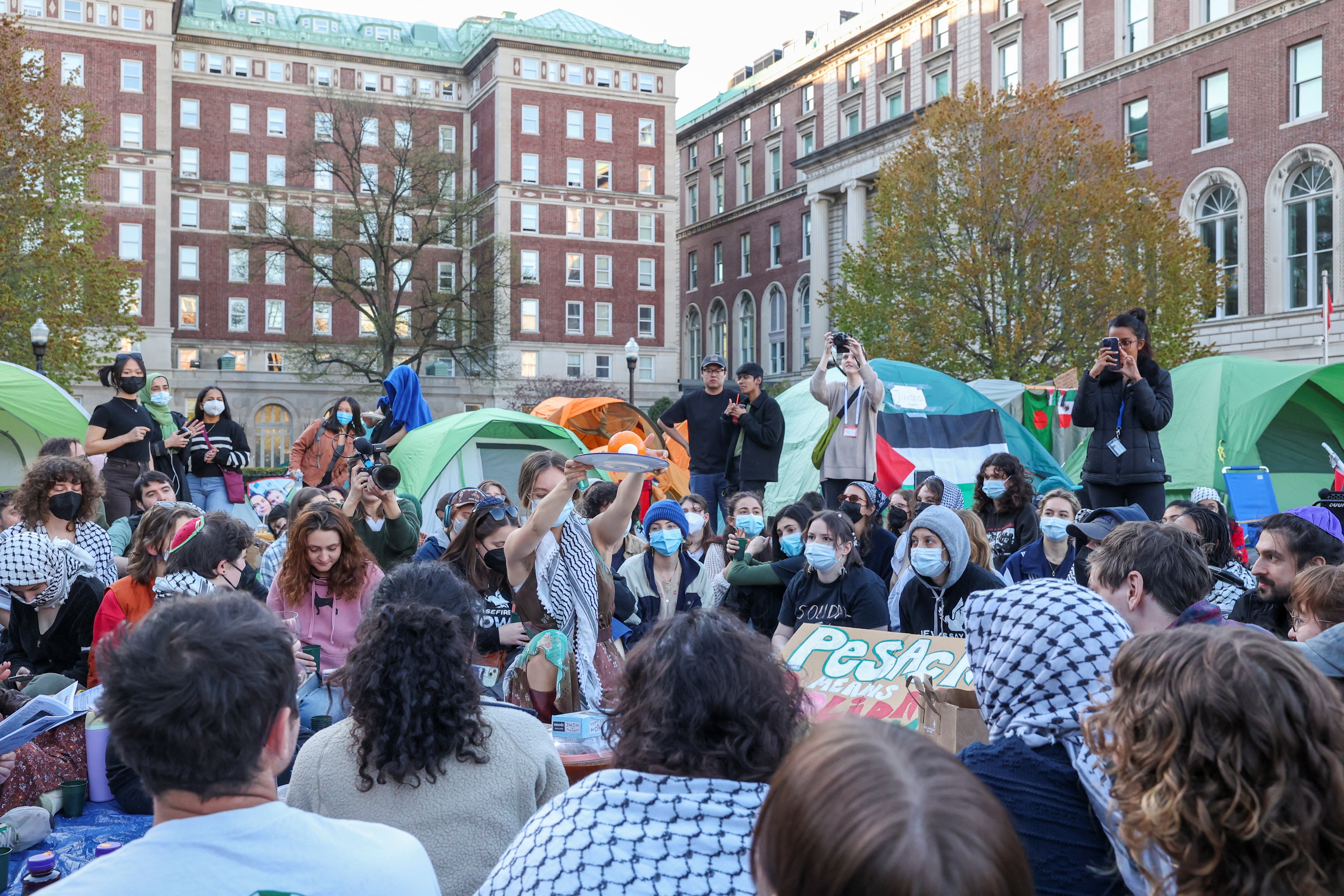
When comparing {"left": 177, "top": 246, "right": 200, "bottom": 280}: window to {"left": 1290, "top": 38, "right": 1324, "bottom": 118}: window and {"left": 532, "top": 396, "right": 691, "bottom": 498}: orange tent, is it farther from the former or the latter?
{"left": 1290, "top": 38, "right": 1324, "bottom": 118}: window

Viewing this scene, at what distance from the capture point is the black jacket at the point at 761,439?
1027cm

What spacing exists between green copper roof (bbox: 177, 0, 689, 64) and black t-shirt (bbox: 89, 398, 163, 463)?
50334 mm

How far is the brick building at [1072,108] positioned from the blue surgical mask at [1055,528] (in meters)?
21.3

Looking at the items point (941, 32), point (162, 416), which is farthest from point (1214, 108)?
point (162, 416)

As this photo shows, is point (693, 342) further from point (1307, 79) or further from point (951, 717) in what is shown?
point (951, 717)

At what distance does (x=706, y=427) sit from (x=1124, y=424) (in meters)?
4.22

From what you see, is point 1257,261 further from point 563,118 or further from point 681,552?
point 563,118

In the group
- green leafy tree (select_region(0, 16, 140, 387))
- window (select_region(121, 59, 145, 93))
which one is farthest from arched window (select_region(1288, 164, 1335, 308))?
window (select_region(121, 59, 145, 93))

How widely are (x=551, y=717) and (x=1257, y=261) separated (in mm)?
31734

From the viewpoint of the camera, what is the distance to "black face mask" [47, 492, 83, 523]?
646cm

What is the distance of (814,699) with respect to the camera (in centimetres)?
522

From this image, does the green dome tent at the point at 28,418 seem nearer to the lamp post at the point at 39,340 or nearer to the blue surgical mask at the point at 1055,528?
the lamp post at the point at 39,340

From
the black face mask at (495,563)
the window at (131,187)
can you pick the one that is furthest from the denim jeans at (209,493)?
the window at (131,187)

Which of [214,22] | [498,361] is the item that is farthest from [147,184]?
[498,361]
